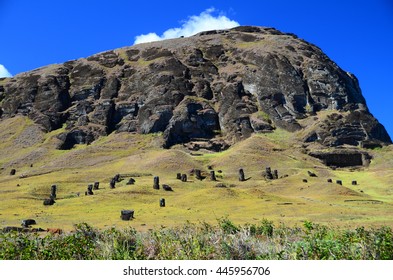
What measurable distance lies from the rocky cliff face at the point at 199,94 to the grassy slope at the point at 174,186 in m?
7.91

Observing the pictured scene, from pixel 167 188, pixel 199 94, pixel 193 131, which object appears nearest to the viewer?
pixel 167 188

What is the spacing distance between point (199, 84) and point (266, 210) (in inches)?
4336

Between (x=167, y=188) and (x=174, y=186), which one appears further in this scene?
(x=174, y=186)

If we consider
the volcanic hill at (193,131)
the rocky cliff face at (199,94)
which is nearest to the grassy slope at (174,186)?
the volcanic hill at (193,131)

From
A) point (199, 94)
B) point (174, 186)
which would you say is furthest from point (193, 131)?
point (174, 186)

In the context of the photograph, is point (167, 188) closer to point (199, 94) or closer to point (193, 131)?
point (193, 131)

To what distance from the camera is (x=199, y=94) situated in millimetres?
144375

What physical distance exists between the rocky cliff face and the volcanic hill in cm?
48

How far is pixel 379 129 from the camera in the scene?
123812 millimetres

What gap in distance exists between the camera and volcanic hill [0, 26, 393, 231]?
53.1 metres

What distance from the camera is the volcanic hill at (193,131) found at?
53.1 meters

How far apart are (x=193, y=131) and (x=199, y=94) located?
927 inches

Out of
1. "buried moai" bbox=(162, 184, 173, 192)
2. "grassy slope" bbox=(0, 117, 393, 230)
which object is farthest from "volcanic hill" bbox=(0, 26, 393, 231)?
"buried moai" bbox=(162, 184, 173, 192)

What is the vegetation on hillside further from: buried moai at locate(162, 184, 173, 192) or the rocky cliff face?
the rocky cliff face
